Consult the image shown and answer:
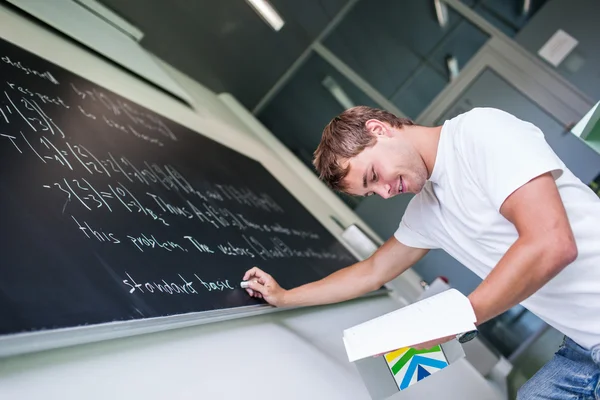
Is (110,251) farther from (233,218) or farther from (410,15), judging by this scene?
(410,15)

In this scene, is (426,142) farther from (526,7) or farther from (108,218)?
(526,7)

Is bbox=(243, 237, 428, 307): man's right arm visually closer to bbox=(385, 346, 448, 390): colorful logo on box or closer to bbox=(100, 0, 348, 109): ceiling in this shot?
bbox=(385, 346, 448, 390): colorful logo on box

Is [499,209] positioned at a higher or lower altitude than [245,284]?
lower

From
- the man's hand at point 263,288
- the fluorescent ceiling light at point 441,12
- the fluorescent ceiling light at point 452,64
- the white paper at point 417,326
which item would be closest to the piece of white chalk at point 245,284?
the man's hand at point 263,288

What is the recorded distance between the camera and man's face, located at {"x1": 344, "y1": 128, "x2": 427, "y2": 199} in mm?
1091

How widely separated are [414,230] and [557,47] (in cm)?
250

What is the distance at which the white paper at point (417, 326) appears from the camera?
0.80 meters

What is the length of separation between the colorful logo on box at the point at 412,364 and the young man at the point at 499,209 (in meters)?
0.21

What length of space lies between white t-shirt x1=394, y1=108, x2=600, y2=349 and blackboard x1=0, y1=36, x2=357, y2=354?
557 mm

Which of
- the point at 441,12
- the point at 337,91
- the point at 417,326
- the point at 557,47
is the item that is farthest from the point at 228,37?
the point at 417,326

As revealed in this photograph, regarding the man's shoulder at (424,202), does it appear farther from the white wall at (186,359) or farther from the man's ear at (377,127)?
the white wall at (186,359)

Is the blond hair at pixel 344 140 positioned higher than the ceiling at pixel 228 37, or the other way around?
the ceiling at pixel 228 37

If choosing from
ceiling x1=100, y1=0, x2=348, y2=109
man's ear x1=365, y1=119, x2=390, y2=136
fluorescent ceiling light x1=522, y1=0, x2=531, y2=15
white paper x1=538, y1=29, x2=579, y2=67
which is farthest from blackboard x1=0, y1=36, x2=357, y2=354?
fluorescent ceiling light x1=522, y1=0, x2=531, y2=15

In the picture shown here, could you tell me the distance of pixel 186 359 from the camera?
36.6 inches
